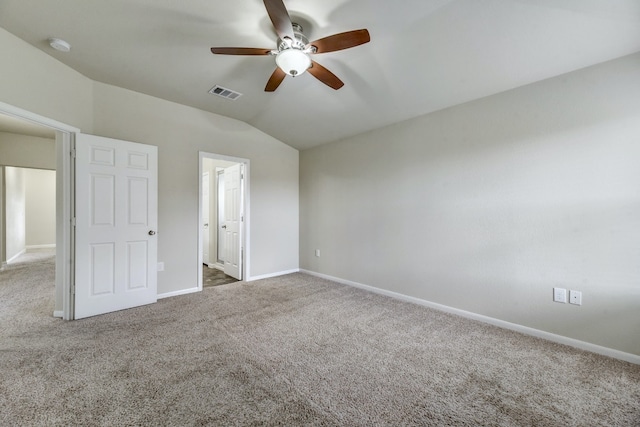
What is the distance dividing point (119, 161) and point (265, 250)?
2554 millimetres

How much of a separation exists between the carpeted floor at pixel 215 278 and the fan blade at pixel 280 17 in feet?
12.4

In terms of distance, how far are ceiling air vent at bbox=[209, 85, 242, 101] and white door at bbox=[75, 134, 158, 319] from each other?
3.67ft

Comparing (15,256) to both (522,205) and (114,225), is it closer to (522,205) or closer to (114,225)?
(114,225)

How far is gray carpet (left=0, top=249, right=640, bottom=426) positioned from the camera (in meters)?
1.58

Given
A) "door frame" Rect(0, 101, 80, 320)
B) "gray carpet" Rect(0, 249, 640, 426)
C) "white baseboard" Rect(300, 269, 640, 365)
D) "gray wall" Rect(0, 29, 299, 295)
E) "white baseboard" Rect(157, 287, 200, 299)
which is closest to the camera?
"gray carpet" Rect(0, 249, 640, 426)

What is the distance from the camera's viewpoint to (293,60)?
6.85ft

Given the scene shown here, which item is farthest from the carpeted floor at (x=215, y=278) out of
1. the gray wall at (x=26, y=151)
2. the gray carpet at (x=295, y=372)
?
the gray wall at (x=26, y=151)

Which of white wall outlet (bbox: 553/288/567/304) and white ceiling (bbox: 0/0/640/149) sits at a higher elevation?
white ceiling (bbox: 0/0/640/149)

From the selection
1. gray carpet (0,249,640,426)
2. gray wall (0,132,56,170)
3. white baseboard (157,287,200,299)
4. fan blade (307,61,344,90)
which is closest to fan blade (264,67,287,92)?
fan blade (307,61,344,90)

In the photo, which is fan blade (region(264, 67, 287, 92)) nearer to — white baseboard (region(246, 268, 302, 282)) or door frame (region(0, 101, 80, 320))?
door frame (region(0, 101, 80, 320))

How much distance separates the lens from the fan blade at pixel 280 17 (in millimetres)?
1631

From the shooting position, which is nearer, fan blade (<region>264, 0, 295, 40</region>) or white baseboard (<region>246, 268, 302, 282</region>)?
fan blade (<region>264, 0, 295, 40</region>)

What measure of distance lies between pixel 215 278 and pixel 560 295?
4.79 meters

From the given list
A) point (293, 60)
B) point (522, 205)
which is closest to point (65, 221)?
point (293, 60)
